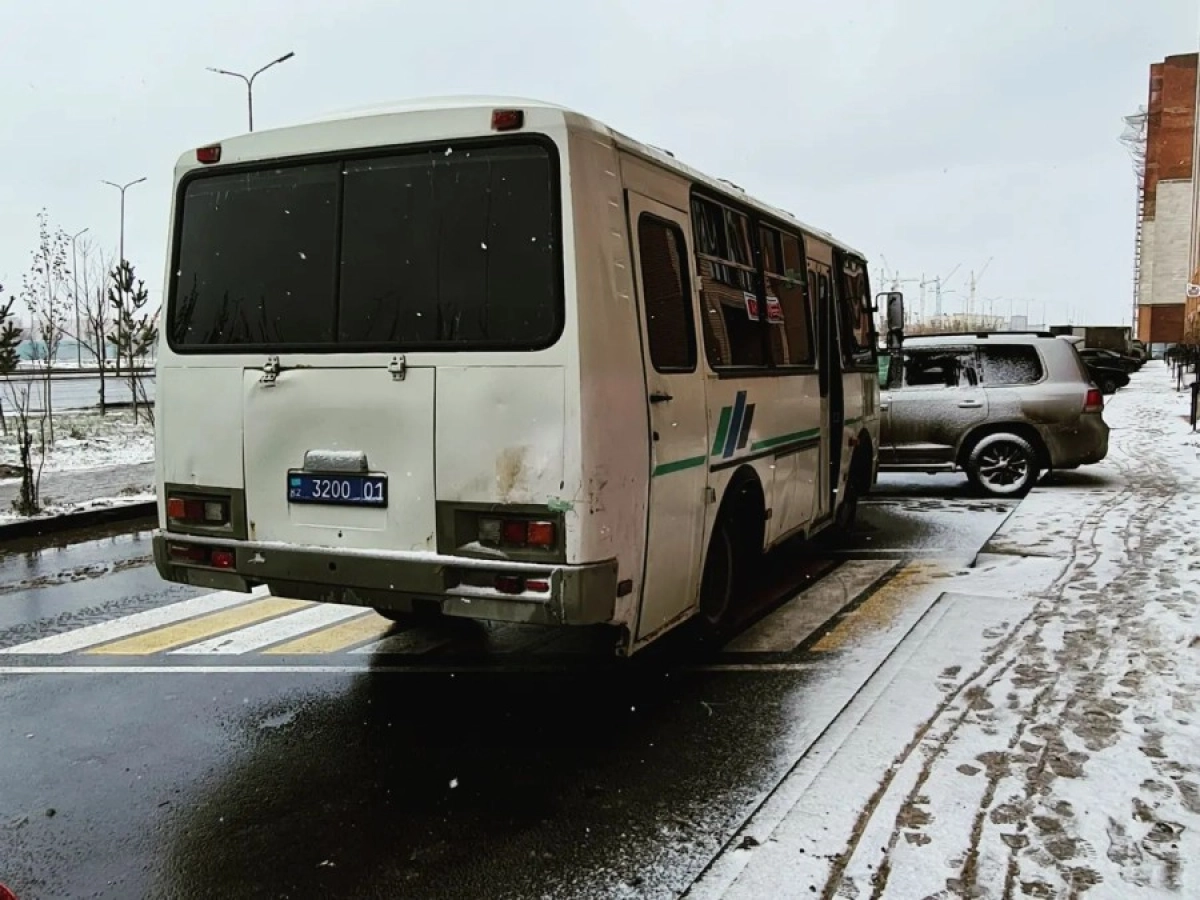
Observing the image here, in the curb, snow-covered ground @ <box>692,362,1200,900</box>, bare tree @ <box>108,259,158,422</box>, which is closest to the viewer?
snow-covered ground @ <box>692,362,1200,900</box>

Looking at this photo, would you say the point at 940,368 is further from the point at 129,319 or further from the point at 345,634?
the point at 129,319

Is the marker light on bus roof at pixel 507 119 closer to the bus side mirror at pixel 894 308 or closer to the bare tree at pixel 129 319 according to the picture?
the bus side mirror at pixel 894 308

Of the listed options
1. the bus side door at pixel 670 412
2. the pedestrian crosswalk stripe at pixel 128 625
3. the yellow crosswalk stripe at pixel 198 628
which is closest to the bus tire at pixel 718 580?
the bus side door at pixel 670 412

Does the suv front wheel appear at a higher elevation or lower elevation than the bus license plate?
lower

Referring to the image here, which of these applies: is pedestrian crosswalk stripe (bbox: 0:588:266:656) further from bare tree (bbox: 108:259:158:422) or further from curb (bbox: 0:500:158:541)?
bare tree (bbox: 108:259:158:422)

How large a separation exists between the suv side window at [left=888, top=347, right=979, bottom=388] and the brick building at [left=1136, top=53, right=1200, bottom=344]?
77.1 m

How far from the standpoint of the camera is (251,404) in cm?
499

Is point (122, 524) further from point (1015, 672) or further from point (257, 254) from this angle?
point (1015, 672)

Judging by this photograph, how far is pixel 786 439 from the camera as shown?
707cm

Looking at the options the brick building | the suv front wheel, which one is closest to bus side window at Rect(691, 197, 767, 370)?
the suv front wheel

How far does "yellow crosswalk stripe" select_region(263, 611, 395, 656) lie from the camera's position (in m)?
6.23

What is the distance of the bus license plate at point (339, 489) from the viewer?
4688mm

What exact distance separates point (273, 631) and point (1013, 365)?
9.42 m

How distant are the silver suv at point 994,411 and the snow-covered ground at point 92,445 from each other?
36.5 feet
